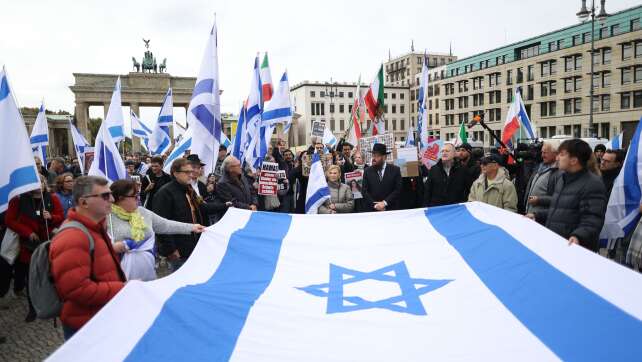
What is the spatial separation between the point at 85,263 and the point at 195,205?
8.17 feet

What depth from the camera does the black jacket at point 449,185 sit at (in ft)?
23.9

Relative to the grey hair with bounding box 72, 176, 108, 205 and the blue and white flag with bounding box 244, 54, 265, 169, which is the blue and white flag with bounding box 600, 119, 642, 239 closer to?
the grey hair with bounding box 72, 176, 108, 205

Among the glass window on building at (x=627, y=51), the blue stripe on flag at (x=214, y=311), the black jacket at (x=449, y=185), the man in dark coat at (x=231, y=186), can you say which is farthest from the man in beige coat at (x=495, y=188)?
→ the glass window on building at (x=627, y=51)

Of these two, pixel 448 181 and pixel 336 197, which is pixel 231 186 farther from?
Result: pixel 448 181

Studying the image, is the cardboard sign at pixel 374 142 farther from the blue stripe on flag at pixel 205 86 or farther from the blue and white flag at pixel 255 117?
the blue stripe on flag at pixel 205 86

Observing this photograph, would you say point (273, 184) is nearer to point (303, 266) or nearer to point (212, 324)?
point (303, 266)

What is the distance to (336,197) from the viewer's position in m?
6.98

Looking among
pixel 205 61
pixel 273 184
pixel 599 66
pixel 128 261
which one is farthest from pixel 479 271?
pixel 599 66

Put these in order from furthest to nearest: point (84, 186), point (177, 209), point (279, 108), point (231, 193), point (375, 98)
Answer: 1. point (375, 98)
2. point (279, 108)
3. point (231, 193)
4. point (177, 209)
5. point (84, 186)

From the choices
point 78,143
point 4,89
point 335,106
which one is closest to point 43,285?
point 4,89

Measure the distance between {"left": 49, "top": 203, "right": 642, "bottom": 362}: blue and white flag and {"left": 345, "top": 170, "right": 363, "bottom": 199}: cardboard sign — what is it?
2727mm

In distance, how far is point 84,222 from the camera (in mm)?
2869

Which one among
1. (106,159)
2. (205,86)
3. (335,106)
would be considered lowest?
(106,159)

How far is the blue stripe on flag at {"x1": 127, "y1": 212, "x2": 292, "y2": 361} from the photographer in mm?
2645
